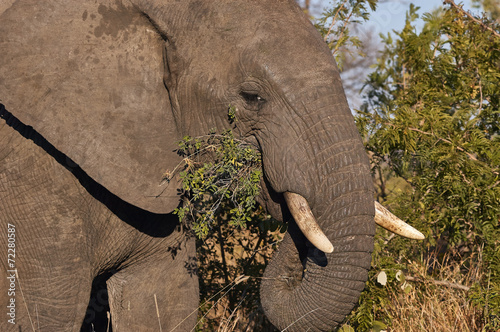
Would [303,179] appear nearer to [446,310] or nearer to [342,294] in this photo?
[342,294]

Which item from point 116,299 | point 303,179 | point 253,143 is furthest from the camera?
point 116,299

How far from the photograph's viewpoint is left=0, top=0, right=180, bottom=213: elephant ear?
3375mm

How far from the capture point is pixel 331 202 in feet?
10.5

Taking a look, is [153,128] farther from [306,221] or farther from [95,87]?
[306,221]

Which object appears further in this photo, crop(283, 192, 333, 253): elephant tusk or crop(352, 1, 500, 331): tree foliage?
crop(352, 1, 500, 331): tree foliage

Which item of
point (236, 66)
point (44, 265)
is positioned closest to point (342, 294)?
point (236, 66)

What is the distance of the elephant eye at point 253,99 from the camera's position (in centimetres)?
336

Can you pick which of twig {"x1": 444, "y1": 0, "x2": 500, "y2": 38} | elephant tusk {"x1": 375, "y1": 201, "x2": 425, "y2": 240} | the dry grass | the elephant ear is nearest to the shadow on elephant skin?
the elephant ear

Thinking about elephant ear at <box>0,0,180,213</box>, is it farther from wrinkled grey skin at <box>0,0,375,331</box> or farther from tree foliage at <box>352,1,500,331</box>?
tree foliage at <box>352,1,500,331</box>

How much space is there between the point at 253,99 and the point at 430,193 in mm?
2072

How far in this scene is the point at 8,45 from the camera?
3.37 meters

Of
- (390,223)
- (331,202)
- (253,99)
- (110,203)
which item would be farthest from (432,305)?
(110,203)

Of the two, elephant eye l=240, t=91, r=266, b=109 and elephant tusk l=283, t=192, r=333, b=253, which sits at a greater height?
elephant eye l=240, t=91, r=266, b=109

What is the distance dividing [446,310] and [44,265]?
2.66 m
